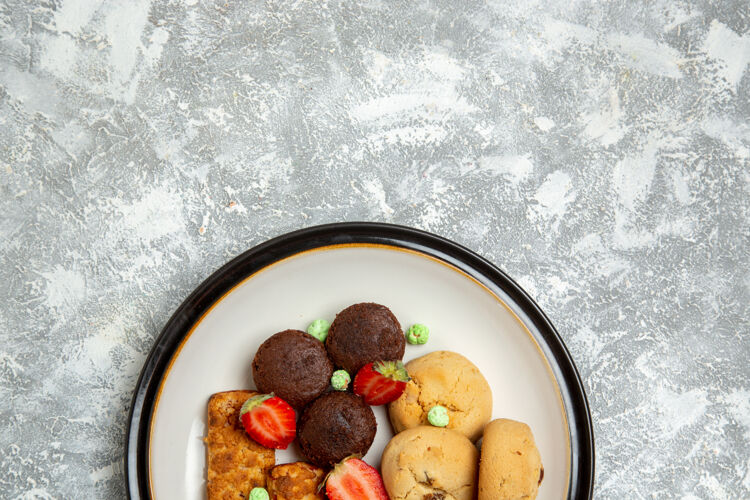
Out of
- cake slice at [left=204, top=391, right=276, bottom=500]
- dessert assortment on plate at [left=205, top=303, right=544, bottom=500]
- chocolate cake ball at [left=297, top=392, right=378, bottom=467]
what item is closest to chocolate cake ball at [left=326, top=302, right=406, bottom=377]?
dessert assortment on plate at [left=205, top=303, right=544, bottom=500]

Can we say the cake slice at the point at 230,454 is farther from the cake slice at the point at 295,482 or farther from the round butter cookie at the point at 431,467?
the round butter cookie at the point at 431,467

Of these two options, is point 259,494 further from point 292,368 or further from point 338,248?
point 338,248

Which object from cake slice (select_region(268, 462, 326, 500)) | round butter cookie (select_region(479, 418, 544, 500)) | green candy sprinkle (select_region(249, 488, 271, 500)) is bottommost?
green candy sprinkle (select_region(249, 488, 271, 500))

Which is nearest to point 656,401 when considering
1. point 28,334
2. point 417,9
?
point 417,9

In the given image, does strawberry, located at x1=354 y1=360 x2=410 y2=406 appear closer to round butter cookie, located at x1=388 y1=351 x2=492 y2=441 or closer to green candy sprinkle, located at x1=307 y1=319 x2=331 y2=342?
round butter cookie, located at x1=388 y1=351 x2=492 y2=441

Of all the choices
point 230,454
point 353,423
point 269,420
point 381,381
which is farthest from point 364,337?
point 230,454
